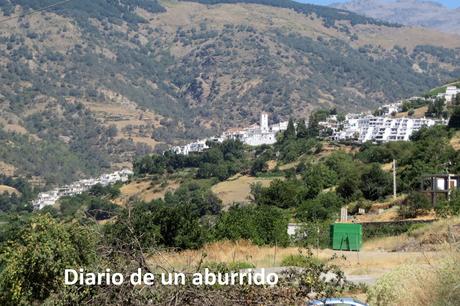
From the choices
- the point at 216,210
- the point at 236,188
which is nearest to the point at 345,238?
the point at 216,210

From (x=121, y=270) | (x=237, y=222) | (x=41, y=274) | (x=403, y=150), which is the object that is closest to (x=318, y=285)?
(x=121, y=270)

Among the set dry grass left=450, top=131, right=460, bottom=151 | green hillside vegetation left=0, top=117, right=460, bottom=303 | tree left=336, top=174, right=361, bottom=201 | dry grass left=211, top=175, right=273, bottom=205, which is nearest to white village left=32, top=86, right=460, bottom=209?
green hillside vegetation left=0, top=117, right=460, bottom=303

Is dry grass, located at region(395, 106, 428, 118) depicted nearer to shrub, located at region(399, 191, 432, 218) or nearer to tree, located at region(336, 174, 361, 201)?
tree, located at region(336, 174, 361, 201)

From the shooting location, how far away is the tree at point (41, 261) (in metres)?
12.5

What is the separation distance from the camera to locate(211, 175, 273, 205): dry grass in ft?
319

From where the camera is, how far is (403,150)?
7962 cm

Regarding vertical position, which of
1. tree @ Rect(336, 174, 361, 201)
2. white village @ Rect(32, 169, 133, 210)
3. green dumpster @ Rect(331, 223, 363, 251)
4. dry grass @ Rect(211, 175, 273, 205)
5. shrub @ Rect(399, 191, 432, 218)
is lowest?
white village @ Rect(32, 169, 133, 210)

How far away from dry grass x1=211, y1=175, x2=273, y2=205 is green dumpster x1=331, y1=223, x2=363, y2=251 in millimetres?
63962

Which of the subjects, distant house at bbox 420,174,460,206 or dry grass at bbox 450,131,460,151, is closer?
distant house at bbox 420,174,460,206

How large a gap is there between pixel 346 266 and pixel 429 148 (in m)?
45.1

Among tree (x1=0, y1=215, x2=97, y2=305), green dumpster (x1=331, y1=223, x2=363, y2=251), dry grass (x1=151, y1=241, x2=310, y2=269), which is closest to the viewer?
tree (x1=0, y1=215, x2=97, y2=305)

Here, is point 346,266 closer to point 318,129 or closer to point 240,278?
point 240,278

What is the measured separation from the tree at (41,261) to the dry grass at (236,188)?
79.8 metres

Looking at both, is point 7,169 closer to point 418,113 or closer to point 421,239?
point 418,113
